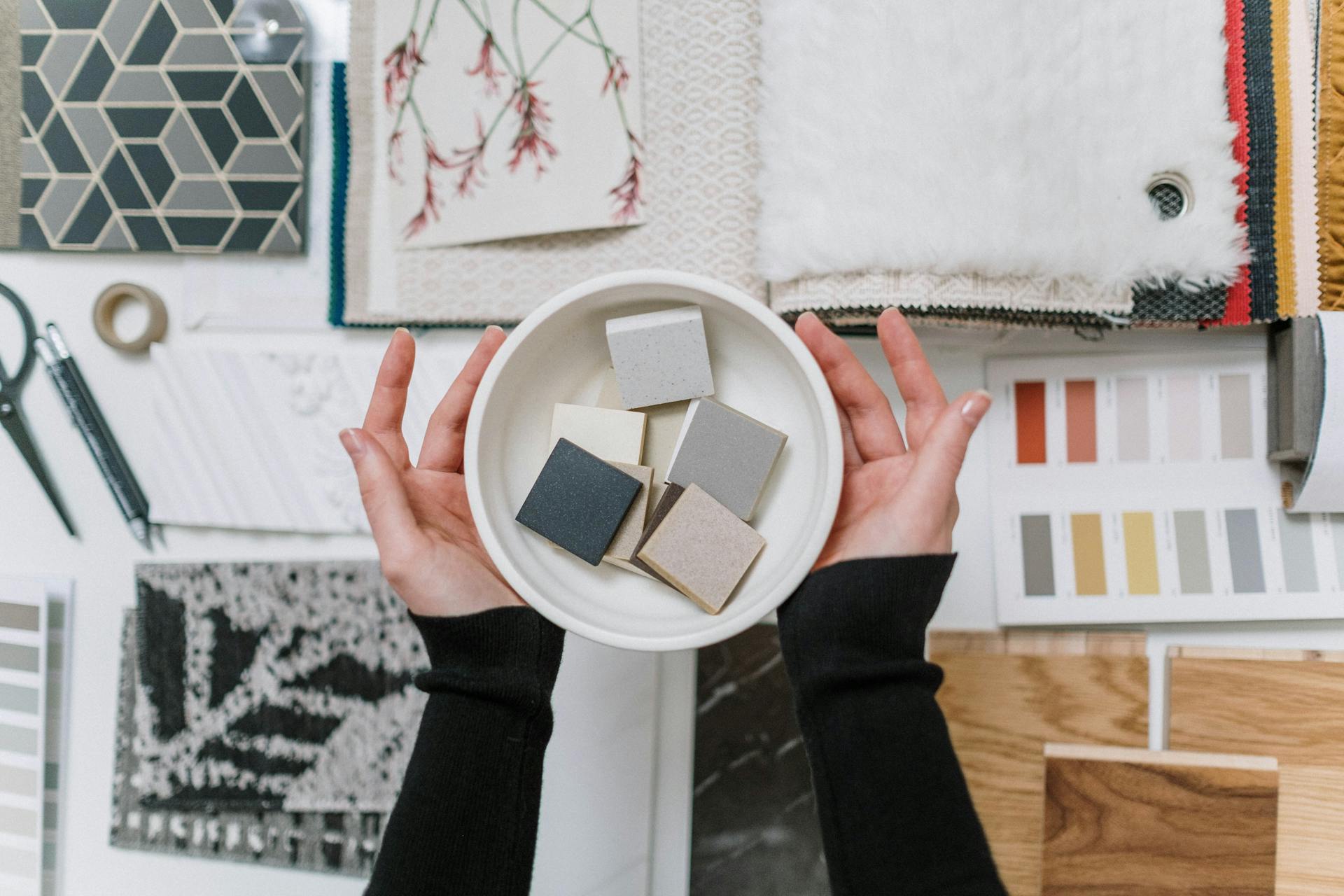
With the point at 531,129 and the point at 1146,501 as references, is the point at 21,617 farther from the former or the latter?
the point at 1146,501

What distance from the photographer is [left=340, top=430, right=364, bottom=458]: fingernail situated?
1.82ft

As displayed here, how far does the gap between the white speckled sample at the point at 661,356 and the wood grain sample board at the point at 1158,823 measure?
46cm

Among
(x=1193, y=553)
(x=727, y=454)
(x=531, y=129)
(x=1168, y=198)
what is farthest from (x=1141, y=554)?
(x=531, y=129)

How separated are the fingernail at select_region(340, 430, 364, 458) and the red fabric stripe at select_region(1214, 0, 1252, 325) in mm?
695

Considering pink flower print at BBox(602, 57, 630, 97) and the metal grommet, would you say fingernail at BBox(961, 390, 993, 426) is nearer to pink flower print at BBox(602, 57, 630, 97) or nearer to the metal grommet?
the metal grommet

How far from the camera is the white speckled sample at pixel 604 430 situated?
58 cm

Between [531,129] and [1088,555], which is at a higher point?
[531,129]

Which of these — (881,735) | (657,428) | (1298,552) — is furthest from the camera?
(1298,552)

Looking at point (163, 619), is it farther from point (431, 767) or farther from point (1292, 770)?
point (1292, 770)

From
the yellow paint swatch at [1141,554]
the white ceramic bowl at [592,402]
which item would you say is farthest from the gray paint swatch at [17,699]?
the yellow paint swatch at [1141,554]

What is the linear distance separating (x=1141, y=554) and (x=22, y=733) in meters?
1.10

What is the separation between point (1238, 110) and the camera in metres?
0.66

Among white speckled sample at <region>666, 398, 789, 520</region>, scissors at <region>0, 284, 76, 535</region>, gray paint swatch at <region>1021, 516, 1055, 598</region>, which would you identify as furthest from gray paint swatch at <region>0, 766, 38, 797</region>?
gray paint swatch at <region>1021, 516, 1055, 598</region>

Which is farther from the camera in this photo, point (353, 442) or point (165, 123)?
point (165, 123)
